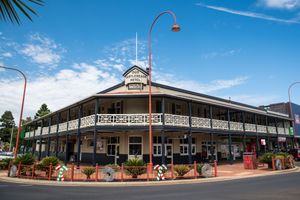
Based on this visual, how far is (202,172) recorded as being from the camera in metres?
15.8

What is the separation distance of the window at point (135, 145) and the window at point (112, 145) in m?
1.51

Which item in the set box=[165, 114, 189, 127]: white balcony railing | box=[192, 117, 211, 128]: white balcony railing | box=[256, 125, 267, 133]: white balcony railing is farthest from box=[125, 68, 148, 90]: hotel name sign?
box=[256, 125, 267, 133]: white balcony railing

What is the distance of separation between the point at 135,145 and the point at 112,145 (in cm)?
259

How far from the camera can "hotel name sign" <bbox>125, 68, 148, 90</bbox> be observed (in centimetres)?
2402

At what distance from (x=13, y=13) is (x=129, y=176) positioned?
14423 millimetres

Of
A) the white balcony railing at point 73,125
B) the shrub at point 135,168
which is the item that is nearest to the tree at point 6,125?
the white balcony railing at point 73,125

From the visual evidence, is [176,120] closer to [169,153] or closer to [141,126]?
[141,126]

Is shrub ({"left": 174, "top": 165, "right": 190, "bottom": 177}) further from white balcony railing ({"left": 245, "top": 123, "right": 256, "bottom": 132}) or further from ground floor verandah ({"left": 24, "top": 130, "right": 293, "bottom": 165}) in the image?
white balcony railing ({"left": 245, "top": 123, "right": 256, "bottom": 132})

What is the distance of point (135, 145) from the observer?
2372 centimetres

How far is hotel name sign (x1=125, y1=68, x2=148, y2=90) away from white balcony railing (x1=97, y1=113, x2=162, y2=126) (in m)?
3.57

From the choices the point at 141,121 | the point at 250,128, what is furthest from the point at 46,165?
the point at 250,128

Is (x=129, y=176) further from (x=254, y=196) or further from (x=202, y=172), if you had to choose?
(x=254, y=196)

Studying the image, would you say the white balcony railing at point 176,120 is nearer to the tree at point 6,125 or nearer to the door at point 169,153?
the door at point 169,153

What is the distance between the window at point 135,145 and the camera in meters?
23.5
